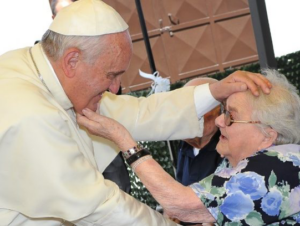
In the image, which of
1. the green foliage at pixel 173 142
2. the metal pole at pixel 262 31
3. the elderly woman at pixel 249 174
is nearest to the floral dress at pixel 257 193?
the elderly woman at pixel 249 174

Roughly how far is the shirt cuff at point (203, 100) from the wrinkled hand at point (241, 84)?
44 mm

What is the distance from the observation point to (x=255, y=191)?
2410mm

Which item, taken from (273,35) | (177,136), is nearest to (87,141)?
(177,136)

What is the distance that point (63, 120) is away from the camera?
2.34 metres

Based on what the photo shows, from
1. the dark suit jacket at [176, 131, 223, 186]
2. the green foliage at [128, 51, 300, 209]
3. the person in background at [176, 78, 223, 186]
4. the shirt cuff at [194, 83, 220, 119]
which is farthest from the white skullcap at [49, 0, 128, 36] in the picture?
the green foliage at [128, 51, 300, 209]

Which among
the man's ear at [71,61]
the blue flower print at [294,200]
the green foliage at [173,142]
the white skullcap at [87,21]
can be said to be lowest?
the green foliage at [173,142]

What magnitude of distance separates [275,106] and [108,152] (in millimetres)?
795

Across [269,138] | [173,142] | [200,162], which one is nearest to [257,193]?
[269,138]

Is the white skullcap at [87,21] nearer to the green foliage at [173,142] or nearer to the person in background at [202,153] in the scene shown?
the person in background at [202,153]

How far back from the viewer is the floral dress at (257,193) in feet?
7.91

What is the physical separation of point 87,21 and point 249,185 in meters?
0.86

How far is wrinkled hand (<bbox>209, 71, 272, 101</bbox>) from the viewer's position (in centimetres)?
260

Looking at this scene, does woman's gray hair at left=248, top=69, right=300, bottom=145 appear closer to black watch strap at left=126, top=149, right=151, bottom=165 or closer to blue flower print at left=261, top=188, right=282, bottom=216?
blue flower print at left=261, top=188, right=282, bottom=216

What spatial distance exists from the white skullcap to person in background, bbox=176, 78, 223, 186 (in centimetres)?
122
